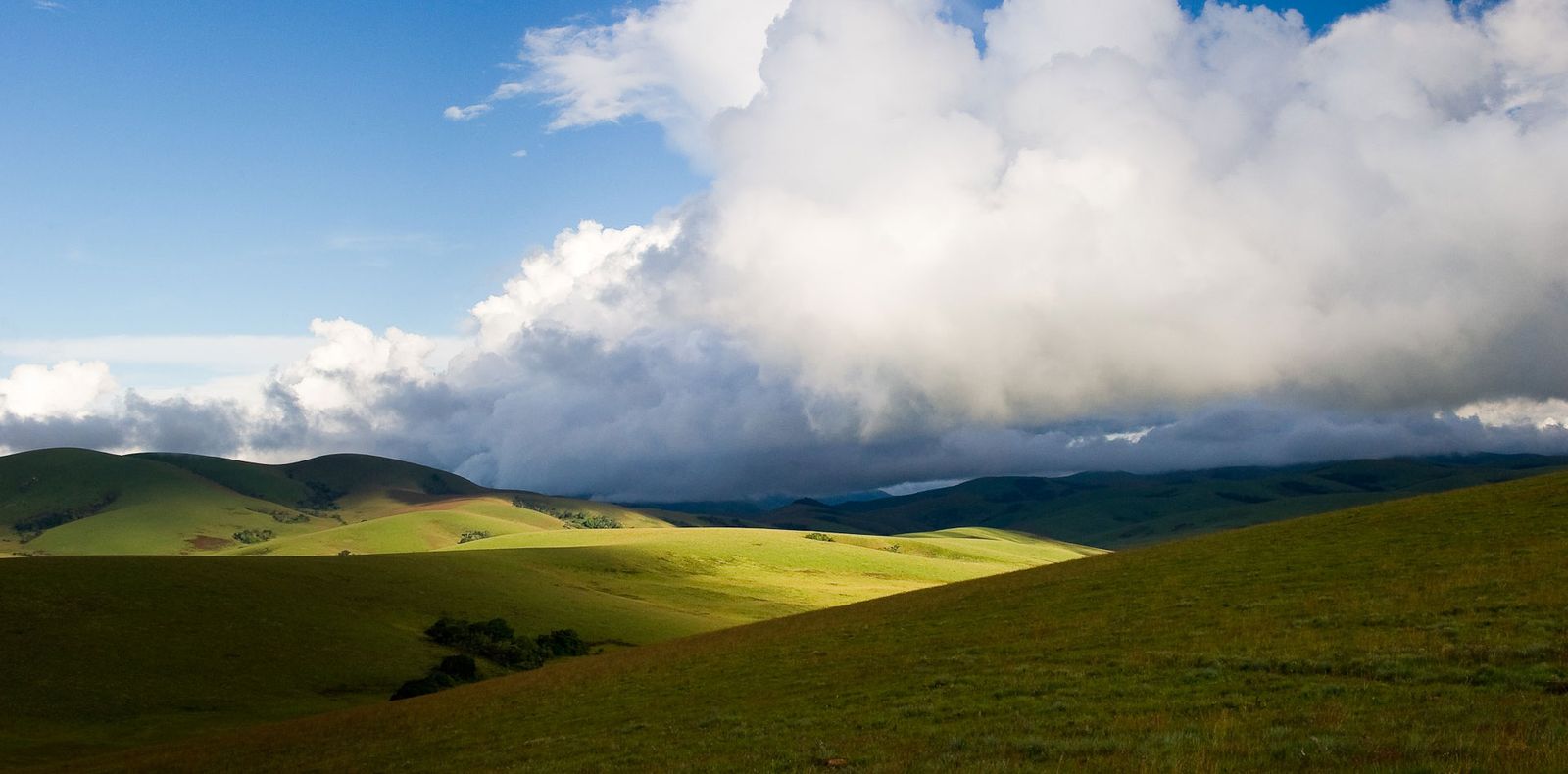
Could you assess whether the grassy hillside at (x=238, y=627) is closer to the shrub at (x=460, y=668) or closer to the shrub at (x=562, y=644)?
the shrub at (x=460, y=668)

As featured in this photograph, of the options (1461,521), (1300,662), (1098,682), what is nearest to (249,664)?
(1098,682)

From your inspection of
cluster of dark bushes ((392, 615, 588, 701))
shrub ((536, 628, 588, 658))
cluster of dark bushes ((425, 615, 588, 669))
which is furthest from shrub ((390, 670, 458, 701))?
shrub ((536, 628, 588, 658))

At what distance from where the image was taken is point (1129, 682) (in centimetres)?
2472

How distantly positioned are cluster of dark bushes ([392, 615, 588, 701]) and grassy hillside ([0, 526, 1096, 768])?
281 centimetres

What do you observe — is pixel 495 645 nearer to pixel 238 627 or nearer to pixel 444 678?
pixel 444 678

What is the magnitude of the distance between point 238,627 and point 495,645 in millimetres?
19742

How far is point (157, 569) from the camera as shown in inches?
3189

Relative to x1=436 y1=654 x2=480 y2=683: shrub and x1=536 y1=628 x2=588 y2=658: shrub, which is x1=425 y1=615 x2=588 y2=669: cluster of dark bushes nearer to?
x1=536 y1=628 x2=588 y2=658: shrub

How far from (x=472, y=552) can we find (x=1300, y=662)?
4977 inches

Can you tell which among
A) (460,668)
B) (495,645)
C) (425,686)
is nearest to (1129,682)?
(425,686)

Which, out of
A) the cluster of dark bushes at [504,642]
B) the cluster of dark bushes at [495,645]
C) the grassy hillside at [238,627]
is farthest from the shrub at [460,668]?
the cluster of dark bushes at [504,642]

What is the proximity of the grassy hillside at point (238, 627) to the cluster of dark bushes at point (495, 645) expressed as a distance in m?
2.81

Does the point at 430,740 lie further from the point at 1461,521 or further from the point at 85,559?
the point at 85,559

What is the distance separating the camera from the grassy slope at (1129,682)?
1730 cm
